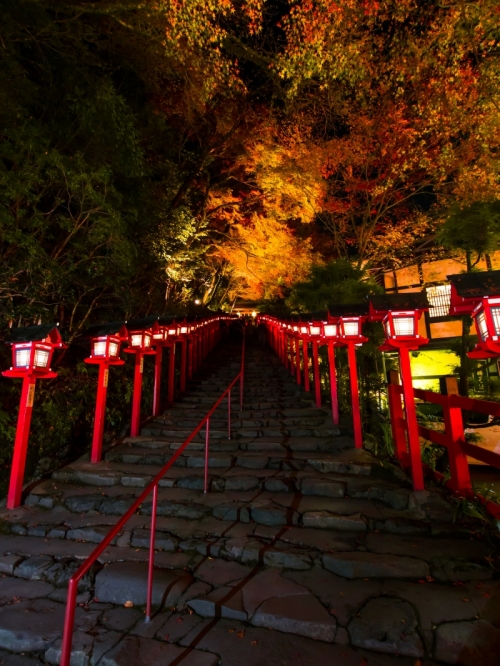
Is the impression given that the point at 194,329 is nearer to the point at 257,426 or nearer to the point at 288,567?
the point at 257,426

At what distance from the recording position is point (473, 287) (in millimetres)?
4242

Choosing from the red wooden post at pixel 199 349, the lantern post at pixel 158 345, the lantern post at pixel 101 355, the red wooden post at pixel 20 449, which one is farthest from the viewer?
the red wooden post at pixel 199 349

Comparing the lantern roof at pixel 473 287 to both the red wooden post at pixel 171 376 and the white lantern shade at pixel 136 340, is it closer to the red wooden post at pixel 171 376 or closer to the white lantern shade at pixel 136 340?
the white lantern shade at pixel 136 340

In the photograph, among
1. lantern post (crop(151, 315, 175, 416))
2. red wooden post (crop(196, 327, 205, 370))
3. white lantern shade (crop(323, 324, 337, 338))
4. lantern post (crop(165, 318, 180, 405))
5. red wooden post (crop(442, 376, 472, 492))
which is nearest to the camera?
red wooden post (crop(442, 376, 472, 492))

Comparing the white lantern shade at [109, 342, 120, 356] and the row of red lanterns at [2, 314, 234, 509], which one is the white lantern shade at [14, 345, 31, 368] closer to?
the row of red lanterns at [2, 314, 234, 509]

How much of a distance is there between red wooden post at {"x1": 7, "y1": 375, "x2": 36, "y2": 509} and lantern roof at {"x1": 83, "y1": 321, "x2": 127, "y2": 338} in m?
1.60

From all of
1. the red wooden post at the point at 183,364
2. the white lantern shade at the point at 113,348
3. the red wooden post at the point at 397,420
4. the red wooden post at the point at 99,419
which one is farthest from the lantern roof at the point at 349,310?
the red wooden post at the point at 183,364

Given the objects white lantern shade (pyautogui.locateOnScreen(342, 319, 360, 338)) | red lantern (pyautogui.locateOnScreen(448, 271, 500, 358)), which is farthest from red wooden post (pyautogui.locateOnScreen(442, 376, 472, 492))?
white lantern shade (pyautogui.locateOnScreen(342, 319, 360, 338))

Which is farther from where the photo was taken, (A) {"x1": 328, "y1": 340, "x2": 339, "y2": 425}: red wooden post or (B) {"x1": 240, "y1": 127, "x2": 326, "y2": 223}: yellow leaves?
(B) {"x1": 240, "y1": 127, "x2": 326, "y2": 223}: yellow leaves

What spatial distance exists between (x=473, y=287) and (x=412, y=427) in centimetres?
266

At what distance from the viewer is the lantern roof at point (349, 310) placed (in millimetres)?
7520

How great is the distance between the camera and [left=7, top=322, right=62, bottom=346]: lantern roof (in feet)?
20.3

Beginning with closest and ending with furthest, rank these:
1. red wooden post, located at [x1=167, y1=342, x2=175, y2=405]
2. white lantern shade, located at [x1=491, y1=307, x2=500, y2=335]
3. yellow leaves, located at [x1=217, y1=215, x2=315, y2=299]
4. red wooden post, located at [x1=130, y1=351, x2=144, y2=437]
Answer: white lantern shade, located at [x1=491, y1=307, x2=500, y2=335]
red wooden post, located at [x1=130, y1=351, x2=144, y2=437]
red wooden post, located at [x1=167, y1=342, x2=175, y2=405]
yellow leaves, located at [x1=217, y1=215, x2=315, y2=299]

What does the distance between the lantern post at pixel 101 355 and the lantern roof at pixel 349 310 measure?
4.59 meters
